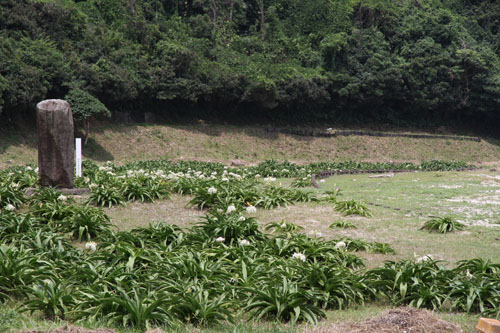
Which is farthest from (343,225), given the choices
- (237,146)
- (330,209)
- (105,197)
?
(237,146)

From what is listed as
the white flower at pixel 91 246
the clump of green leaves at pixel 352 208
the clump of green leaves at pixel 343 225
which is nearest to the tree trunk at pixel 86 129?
the clump of green leaves at pixel 352 208

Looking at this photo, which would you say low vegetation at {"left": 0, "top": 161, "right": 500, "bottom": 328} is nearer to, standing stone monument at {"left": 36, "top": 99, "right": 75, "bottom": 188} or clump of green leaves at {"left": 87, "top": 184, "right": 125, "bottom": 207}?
clump of green leaves at {"left": 87, "top": 184, "right": 125, "bottom": 207}

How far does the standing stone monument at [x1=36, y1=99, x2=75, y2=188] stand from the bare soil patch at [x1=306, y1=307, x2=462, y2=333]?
7851mm

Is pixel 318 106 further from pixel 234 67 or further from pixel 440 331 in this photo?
pixel 440 331

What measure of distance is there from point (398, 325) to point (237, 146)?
97.2 feet

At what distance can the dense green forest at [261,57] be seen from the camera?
29.5m

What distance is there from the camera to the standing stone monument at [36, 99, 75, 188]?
10438 millimetres

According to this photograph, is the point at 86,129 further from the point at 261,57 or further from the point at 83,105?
the point at 261,57

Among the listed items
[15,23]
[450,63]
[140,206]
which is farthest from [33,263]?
[450,63]

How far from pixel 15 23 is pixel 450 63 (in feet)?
119

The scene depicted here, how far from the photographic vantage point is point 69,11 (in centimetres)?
3281

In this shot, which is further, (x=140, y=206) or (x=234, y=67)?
(x=234, y=67)

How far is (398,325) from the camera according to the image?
4.28 m

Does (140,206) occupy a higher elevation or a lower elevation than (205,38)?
lower
